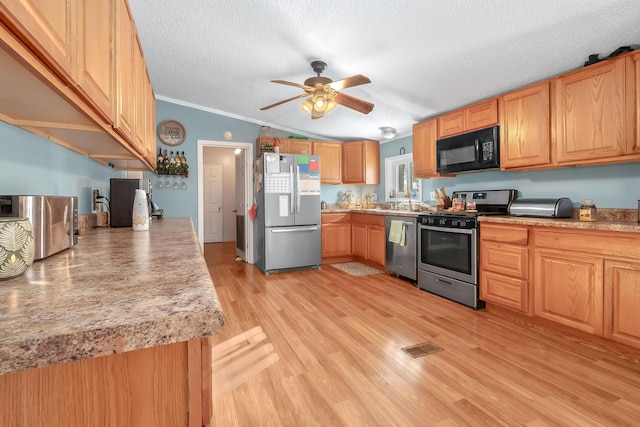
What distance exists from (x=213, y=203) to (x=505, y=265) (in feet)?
20.8

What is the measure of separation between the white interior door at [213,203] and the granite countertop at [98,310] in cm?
657

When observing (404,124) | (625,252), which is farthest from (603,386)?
(404,124)

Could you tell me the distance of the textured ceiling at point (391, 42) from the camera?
1.91 m

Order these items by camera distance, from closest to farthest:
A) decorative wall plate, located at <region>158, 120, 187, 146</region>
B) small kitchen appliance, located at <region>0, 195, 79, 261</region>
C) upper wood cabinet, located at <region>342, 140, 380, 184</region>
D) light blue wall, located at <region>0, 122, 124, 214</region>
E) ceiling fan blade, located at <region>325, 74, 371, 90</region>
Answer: small kitchen appliance, located at <region>0, 195, 79, 261</region> → light blue wall, located at <region>0, 122, 124, 214</region> → ceiling fan blade, located at <region>325, 74, 371, 90</region> → decorative wall plate, located at <region>158, 120, 187, 146</region> → upper wood cabinet, located at <region>342, 140, 380, 184</region>

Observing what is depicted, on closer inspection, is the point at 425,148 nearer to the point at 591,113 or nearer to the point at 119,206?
the point at 591,113

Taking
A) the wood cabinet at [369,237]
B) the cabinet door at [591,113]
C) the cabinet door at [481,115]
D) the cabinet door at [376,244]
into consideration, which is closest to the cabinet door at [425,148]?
the cabinet door at [481,115]

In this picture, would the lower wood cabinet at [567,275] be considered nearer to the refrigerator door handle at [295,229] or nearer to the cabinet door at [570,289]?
the cabinet door at [570,289]

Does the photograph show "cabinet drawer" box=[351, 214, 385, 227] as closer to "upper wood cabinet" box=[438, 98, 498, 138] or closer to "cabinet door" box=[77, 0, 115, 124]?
"upper wood cabinet" box=[438, 98, 498, 138]

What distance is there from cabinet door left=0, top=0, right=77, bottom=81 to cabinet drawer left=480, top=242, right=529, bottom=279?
9.63 feet

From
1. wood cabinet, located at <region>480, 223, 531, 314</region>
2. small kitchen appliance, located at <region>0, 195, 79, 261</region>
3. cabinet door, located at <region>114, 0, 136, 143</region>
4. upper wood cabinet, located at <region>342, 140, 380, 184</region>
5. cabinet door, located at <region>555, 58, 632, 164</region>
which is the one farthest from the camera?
upper wood cabinet, located at <region>342, 140, 380, 184</region>

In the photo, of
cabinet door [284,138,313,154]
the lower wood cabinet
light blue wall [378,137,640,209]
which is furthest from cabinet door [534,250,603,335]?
cabinet door [284,138,313,154]

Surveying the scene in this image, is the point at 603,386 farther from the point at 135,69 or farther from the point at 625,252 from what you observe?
the point at 135,69

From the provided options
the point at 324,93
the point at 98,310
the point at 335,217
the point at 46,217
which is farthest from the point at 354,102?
the point at 98,310

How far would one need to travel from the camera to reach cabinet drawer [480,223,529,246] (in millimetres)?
2412
